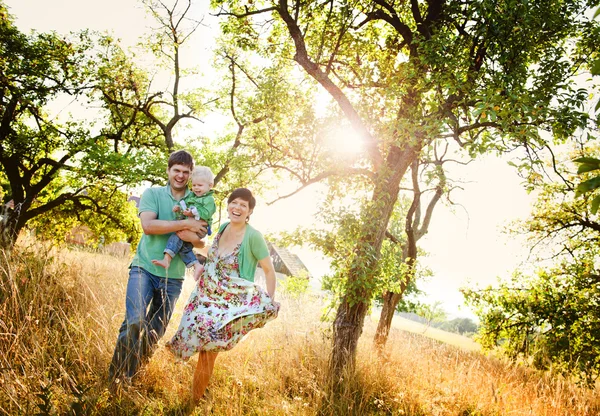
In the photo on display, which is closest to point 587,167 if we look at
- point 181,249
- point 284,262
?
point 181,249

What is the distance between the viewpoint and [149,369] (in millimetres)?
3643

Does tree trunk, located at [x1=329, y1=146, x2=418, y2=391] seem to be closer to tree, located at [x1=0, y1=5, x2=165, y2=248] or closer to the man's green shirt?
the man's green shirt

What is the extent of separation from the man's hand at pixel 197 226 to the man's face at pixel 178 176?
1.36 feet

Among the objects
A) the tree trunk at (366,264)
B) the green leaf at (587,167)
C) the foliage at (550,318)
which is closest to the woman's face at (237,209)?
the tree trunk at (366,264)

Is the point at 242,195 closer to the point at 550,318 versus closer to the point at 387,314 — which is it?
the point at 387,314

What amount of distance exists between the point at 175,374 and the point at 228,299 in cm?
111

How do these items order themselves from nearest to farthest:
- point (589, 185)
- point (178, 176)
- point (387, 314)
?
point (589, 185), point (178, 176), point (387, 314)

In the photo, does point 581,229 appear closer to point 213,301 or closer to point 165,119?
point 213,301

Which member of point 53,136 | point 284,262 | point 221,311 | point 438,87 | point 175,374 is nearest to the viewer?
point 221,311

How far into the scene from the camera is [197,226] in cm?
348

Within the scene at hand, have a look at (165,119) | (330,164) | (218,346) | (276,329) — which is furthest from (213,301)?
(165,119)

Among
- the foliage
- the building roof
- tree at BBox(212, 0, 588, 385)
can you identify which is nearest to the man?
tree at BBox(212, 0, 588, 385)

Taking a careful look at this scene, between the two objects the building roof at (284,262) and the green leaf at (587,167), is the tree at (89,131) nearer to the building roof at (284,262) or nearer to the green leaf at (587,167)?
the green leaf at (587,167)

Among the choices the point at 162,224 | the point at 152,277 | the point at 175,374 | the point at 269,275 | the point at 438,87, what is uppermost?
the point at 438,87
